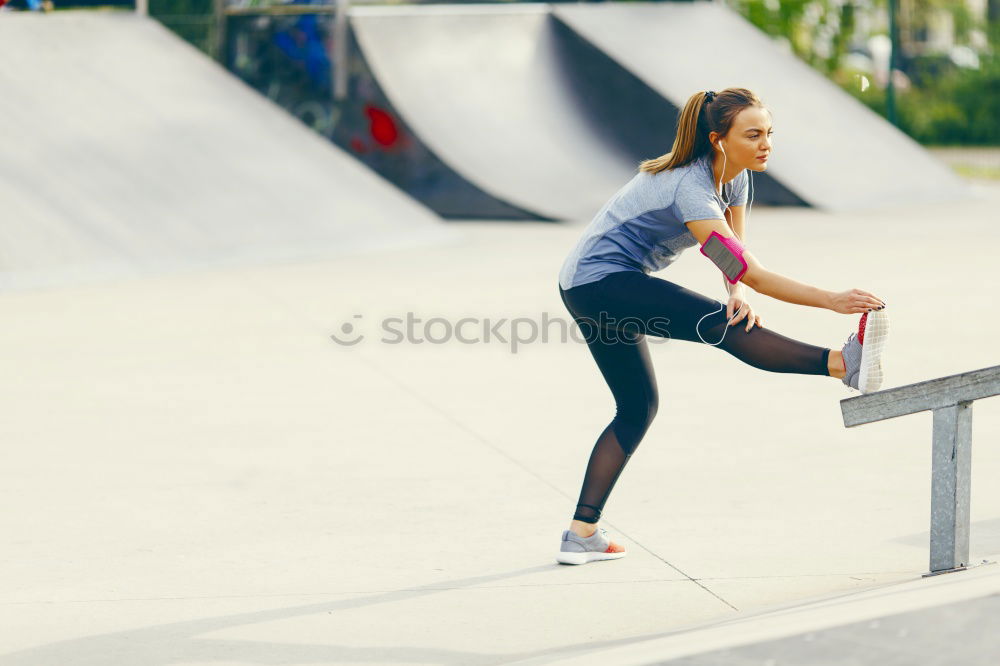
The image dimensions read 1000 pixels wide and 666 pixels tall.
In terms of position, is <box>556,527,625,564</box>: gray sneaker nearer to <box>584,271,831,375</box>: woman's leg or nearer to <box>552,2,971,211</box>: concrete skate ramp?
<box>584,271,831,375</box>: woman's leg

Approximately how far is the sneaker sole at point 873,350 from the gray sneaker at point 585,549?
3.49ft

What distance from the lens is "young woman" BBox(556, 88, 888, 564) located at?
4.33 m

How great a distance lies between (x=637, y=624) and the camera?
4.23 metres

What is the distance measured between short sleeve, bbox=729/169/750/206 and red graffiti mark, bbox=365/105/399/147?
1232cm

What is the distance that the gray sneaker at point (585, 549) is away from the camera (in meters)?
4.82

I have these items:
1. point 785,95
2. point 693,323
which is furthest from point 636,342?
point 785,95

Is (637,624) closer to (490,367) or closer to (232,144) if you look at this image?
(490,367)

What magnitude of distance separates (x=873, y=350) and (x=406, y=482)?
2320 mm

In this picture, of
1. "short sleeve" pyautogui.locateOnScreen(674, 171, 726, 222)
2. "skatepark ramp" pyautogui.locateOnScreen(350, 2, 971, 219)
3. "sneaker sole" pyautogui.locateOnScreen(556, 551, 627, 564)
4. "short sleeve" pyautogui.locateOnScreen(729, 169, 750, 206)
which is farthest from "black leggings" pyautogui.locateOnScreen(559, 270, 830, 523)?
"skatepark ramp" pyautogui.locateOnScreen(350, 2, 971, 219)

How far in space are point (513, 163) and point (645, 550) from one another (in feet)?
40.0

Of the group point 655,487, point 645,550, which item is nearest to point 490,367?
point 655,487

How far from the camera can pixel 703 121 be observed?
4.46 metres

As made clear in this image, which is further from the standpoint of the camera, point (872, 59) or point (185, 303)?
point (872, 59)
